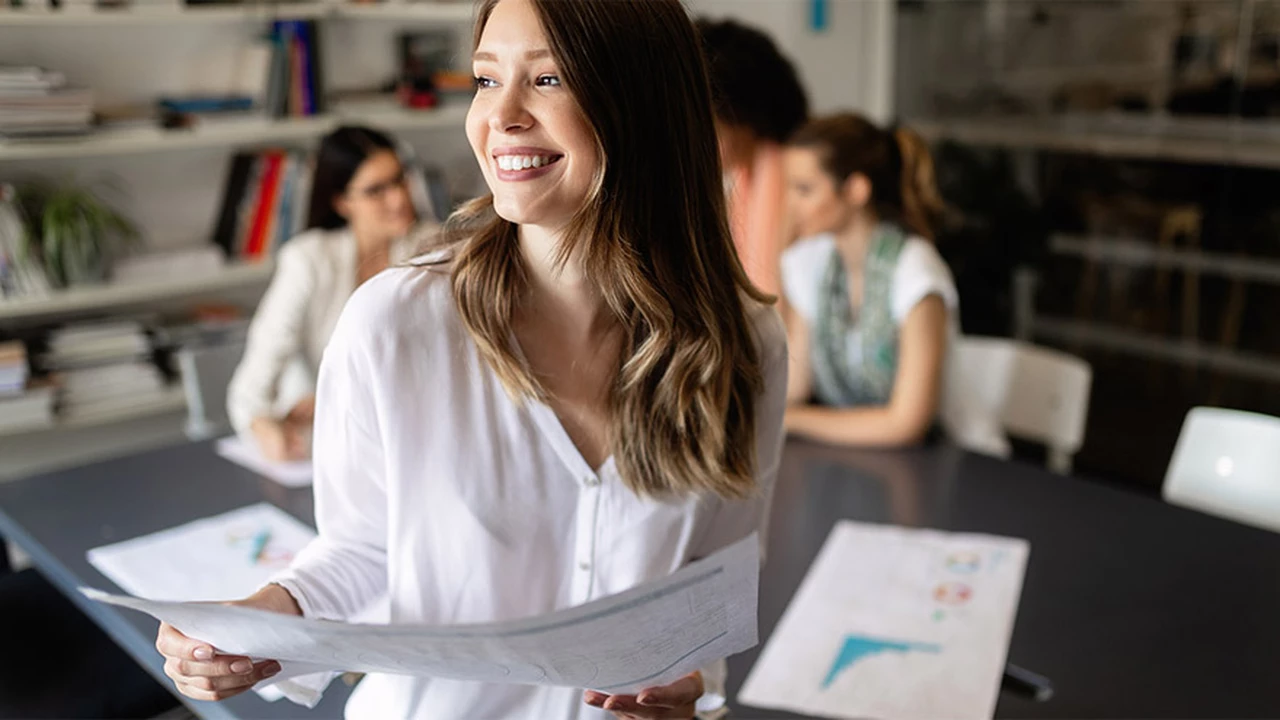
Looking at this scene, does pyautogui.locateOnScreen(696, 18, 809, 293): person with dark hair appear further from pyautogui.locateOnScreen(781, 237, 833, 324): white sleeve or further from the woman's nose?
the woman's nose

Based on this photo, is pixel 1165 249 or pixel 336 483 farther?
pixel 1165 249

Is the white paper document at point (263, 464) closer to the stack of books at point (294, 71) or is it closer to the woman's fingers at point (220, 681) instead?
the woman's fingers at point (220, 681)

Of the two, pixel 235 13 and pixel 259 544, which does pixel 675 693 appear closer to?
pixel 259 544

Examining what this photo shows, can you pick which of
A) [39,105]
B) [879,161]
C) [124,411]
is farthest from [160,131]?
[879,161]

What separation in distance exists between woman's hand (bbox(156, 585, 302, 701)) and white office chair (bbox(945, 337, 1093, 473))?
1.76 m

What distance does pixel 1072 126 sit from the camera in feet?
12.9

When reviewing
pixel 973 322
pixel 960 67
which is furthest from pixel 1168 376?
pixel 960 67

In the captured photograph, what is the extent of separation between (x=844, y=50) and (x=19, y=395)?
323 cm

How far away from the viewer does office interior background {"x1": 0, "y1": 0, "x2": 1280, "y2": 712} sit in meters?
3.05

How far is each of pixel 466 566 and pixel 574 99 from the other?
0.45 metres

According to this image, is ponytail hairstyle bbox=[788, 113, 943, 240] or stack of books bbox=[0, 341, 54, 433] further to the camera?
stack of books bbox=[0, 341, 54, 433]

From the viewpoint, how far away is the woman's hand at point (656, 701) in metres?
1.03

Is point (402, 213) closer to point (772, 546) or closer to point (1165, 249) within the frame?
point (772, 546)

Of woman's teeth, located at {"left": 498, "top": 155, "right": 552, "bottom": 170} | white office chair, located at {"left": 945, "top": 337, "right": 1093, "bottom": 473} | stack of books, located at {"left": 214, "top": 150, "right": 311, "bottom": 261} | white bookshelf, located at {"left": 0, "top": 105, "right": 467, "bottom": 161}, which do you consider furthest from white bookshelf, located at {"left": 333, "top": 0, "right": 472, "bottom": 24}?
woman's teeth, located at {"left": 498, "top": 155, "right": 552, "bottom": 170}
